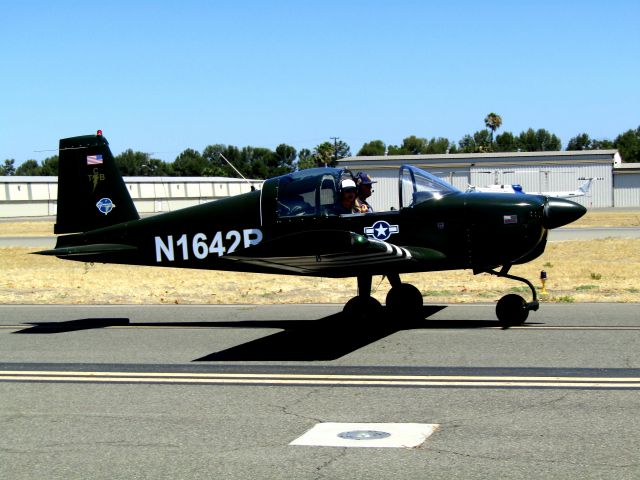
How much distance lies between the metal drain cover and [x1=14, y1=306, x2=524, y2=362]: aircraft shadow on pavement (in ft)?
10.9

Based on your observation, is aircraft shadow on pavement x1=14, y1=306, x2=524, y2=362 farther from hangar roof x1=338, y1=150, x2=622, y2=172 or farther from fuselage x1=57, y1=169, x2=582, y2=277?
hangar roof x1=338, y1=150, x2=622, y2=172

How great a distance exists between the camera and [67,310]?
15.6m

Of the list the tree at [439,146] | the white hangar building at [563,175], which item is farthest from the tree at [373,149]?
the white hangar building at [563,175]

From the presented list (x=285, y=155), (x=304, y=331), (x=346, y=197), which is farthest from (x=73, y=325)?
(x=285, y=155)

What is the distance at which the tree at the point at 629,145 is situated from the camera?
11919cm

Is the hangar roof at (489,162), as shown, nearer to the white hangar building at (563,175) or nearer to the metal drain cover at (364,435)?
the white hangar building at (563,175)

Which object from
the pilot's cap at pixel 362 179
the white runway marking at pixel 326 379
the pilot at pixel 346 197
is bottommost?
the white runway marking at pixel 326 379

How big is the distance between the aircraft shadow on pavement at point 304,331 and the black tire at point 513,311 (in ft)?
0.73

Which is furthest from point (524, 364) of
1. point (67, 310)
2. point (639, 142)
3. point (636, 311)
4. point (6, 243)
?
point (639, 142)

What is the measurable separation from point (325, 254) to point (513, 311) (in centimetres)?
309

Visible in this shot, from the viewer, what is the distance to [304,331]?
12.2m

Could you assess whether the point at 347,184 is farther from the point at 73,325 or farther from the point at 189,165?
the point at 189,165

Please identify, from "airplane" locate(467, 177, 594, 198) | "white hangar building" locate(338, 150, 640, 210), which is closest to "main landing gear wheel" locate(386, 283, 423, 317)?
"airplane" locate(467, 177, 594, 198)

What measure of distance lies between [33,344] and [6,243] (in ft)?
93.7
